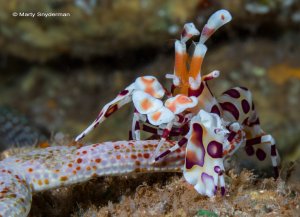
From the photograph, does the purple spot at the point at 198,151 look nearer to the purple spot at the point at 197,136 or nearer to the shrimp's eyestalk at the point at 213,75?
the purple spot at the point at 197,136

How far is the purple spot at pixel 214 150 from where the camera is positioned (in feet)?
8.31

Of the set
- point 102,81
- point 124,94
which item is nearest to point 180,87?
point 124,94

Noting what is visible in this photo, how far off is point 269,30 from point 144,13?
2837 mm

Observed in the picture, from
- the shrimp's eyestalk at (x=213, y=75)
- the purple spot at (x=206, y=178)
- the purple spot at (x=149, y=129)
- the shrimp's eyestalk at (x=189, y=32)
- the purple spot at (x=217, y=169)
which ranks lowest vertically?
the purple spot at (x=206, y=178)

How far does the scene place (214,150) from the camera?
8.33 ft

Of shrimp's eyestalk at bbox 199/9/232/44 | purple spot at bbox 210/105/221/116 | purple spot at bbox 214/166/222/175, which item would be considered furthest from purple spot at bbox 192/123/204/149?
shrimp's eyestalk at bbox 199/9/232/44

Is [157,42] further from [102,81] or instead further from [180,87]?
[180,87]

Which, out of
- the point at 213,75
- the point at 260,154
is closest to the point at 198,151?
the point at 213,75

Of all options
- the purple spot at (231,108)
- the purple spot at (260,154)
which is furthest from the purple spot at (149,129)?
the purple spot at (260,154)

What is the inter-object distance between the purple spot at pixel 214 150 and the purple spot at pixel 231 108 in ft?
1.87

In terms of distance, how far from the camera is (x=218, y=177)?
250cm

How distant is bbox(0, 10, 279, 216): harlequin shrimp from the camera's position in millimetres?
2473

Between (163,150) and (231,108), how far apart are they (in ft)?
2.50

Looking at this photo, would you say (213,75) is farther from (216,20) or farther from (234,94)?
(234,94)
